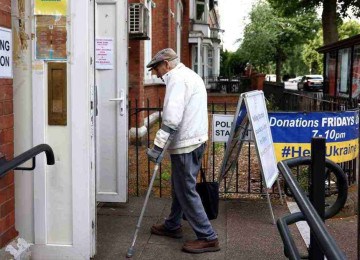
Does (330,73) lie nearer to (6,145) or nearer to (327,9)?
(327,9)

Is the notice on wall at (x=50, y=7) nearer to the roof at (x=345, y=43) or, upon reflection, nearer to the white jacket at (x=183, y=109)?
the white jacket at (x=183, y=109)

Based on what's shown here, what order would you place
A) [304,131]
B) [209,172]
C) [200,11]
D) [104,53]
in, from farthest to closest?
[200,11], [209,172], [304,131], [104,53]

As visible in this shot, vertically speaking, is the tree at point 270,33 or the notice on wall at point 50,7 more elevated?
the tree at point 270,33

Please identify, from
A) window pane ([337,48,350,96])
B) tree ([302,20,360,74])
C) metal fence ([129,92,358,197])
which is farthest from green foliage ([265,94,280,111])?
tree ([302,20,360,74])

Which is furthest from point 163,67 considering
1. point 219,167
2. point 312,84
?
point 312,84

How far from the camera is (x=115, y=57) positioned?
591 cm

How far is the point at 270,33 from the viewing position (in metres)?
38.2

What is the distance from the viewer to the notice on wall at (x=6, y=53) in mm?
3635

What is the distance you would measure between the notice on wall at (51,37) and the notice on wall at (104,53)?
72.1 inches

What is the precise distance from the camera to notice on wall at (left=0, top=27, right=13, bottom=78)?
3.63m

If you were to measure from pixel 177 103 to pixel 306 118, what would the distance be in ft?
7.47

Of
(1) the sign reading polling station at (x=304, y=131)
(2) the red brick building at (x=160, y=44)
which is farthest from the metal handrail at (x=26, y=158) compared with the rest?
(1) the sign reading polling station at (x=304, y=131)

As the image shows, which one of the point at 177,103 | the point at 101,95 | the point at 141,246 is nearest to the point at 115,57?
the point at 101,95

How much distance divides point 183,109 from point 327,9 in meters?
16.5
